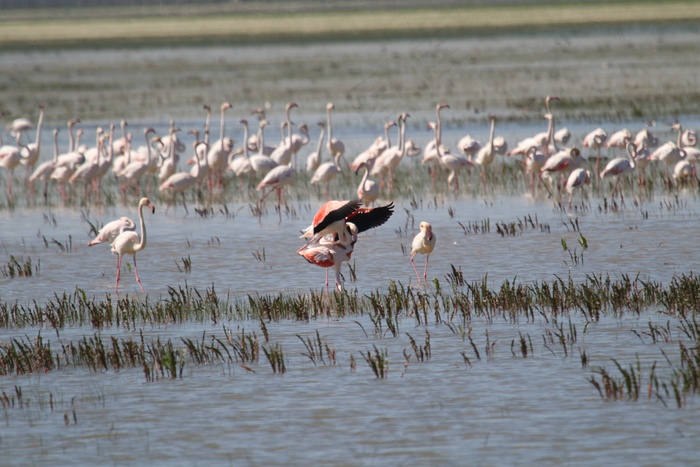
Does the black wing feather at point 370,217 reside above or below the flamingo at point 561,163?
below

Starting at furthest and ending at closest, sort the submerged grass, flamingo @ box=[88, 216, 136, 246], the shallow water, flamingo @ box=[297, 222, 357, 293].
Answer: flamingo @ box=[88, 216, 136, 246] < flamingo @ box=[297, 222, 357, 293] < the submerged grass < the shallow water

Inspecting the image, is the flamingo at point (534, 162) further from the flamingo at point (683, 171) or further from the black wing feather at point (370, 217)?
the black wing feather at point (370, 217)

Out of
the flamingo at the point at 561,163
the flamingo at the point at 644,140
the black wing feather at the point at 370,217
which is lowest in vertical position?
the black wing feather at the point at 370,217

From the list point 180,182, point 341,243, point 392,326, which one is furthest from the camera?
point 180,182

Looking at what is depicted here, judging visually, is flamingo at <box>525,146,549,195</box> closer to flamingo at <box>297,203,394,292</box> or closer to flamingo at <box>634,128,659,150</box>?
flamingo at <box>634,128,659,150</box>

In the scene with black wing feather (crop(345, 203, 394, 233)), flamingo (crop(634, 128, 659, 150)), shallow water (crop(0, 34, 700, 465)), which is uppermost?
flamingo (crop(634, 128, 659, 150))

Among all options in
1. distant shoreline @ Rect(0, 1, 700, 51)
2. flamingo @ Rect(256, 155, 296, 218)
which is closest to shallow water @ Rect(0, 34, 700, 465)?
flamingo @ Rect(256, 155, 296, 218)

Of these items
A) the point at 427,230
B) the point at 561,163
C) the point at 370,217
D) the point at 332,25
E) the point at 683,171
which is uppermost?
the point at 332,25

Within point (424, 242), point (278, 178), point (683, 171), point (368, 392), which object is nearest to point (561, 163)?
point (683, 171)

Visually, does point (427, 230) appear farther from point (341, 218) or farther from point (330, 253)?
point (341, 218)

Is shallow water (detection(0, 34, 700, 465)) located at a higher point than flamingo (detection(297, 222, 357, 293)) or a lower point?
lower

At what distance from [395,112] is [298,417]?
25.7 metres

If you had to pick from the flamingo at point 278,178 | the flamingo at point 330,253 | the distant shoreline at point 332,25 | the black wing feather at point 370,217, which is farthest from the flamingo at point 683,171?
the distant shoreline at point 332,25

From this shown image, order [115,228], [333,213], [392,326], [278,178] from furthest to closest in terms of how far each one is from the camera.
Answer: [278,178] → [115,228] → [333,213] → [392,326]
